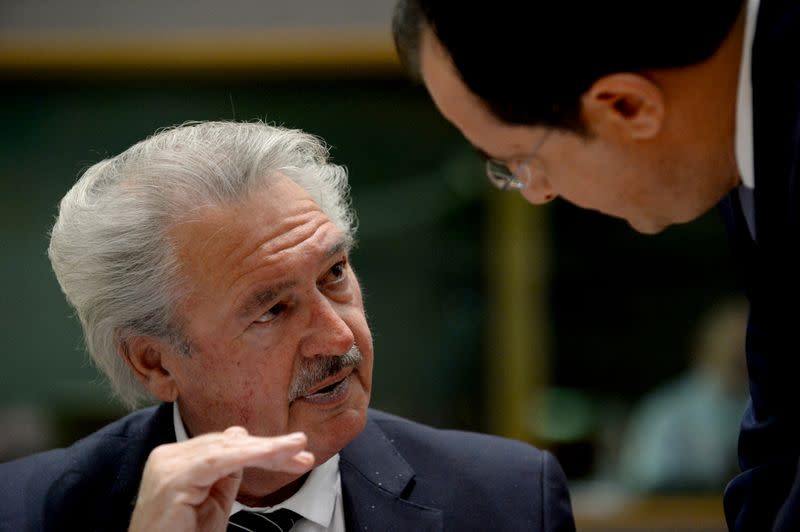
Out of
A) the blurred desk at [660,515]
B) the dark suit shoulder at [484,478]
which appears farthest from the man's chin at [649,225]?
the blurred desk at [660,515]

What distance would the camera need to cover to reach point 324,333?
1949 millimetres

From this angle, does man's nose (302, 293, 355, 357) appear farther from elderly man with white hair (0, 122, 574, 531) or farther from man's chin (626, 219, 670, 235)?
man's chin (626, 219, 670, 235)

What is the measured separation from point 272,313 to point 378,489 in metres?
0.41

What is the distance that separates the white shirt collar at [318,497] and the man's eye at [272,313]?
31cm

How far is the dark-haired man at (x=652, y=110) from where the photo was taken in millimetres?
1200

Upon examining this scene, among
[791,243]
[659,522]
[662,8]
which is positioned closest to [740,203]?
[791,243]

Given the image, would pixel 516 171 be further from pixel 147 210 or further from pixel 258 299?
pixel 147 210

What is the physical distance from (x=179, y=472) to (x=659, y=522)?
12.0 ft

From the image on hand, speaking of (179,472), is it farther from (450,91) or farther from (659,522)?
(659,522)

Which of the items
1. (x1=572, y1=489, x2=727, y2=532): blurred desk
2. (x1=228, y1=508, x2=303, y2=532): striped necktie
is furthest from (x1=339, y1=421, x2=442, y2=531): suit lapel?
(x1=572, y1=489, x2=727, y2=532): blurred desk

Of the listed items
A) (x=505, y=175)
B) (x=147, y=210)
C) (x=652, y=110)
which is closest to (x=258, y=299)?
(x=147, y=210)

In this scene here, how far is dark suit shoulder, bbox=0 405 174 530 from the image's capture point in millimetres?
2023

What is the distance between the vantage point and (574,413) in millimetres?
5211

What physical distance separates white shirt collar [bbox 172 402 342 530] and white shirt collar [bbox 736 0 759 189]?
107 centimetres
